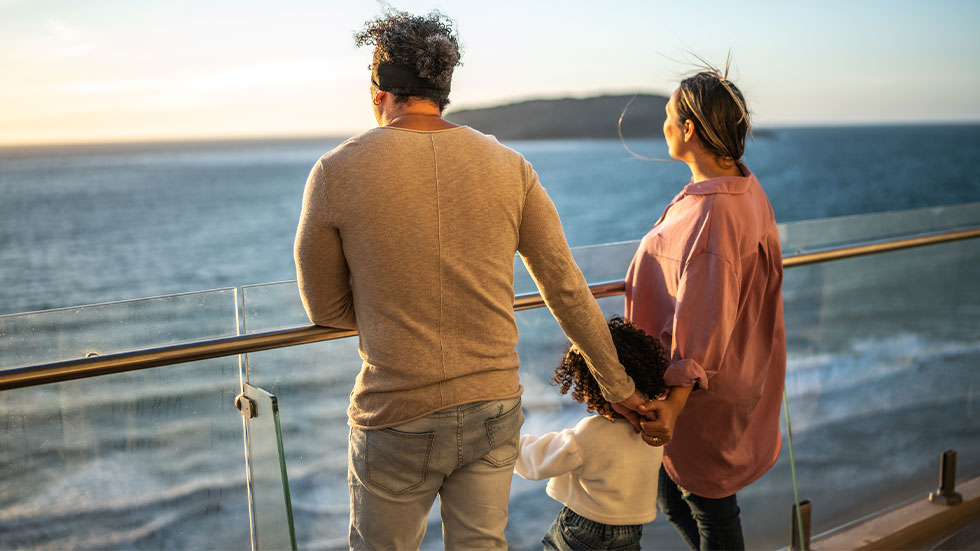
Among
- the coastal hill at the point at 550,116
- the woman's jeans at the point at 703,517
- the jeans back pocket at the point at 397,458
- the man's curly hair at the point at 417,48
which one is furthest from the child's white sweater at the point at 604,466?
the coastal hill at the point at 550,116

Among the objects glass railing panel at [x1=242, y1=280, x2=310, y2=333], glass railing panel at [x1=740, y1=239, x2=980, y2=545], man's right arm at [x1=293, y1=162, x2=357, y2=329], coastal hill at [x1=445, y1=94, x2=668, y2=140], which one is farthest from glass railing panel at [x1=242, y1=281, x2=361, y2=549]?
coastal hill at [x1=445, y1=94, x2=668, y2=140]

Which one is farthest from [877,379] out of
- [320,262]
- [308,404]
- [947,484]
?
[320,262]

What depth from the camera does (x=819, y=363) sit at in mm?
2779

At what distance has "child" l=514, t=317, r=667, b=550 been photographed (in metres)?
1.77

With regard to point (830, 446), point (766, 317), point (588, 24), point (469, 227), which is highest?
point (588, 24)

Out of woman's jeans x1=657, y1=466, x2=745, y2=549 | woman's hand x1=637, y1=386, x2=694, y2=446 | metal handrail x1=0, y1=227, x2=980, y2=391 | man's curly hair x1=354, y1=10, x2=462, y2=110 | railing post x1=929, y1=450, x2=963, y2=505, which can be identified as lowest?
railing post x1=929, y1=450, x2=963, y2=505

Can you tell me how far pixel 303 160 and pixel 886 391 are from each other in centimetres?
5987

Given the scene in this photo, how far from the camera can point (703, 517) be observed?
202 centimetres

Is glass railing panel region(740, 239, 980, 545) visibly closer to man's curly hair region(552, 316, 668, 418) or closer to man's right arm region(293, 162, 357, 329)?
man's curly hair region(552, 316, 668, 418)

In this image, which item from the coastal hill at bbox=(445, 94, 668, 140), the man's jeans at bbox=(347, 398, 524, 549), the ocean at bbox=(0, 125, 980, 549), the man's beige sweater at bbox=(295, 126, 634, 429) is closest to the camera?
the man's beige sweater at bbox=(295, 126, 634, 429)

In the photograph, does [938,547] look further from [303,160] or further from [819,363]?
[303,160]

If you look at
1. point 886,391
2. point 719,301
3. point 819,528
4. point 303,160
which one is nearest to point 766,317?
point 719,301

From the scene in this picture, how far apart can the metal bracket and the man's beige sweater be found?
38 centimetres

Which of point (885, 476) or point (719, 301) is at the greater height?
point (719, 301)
